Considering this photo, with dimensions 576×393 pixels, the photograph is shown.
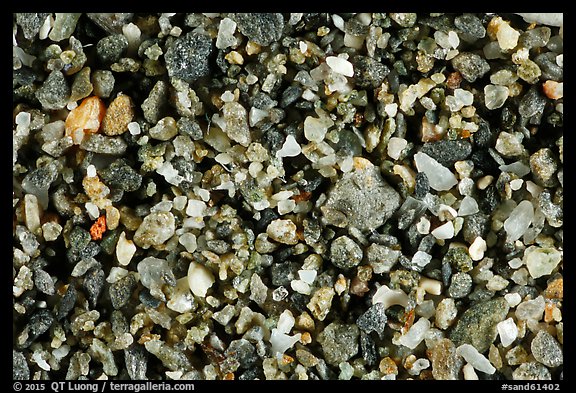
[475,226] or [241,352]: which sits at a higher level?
[475,226]

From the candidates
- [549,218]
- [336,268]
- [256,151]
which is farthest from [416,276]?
[256,151]

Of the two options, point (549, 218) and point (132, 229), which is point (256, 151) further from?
point (549, 218)

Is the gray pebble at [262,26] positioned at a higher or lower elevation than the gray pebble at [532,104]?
higher

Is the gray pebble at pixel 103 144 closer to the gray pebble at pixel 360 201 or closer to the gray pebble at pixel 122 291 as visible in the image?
the gray pebble at pixel 122 291

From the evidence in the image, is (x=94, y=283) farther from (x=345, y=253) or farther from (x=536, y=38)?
(x=536, y=38)

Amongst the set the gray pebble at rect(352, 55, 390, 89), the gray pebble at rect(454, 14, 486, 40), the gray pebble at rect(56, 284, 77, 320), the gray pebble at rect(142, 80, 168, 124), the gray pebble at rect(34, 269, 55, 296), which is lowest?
the gray pebble at rect(56, 284, 77, 320)

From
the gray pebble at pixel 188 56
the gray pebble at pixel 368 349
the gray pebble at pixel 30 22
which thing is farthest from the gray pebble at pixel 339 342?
the gray pebble at pixel 30 22

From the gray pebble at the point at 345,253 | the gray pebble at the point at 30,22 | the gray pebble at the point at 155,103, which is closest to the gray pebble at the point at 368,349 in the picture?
the gray pebble at the point at 345,253

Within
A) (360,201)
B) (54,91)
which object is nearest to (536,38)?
(360,201)

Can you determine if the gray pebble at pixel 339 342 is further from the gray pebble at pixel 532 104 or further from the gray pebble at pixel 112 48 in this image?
the gray pebble at pixel 112 48

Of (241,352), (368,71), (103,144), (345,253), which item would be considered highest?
(368,71)

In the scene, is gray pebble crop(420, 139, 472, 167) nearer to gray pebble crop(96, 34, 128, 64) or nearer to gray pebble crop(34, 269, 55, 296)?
gray pebble crop(96, 34, 128, 64)

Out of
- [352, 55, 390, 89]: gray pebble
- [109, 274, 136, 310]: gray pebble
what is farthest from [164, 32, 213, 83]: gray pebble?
[109, 274, 136, 310]: gray pebble

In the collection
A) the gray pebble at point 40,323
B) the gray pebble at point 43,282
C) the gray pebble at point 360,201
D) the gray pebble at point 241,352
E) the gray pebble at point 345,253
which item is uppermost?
the gray pebble at point 360,201
